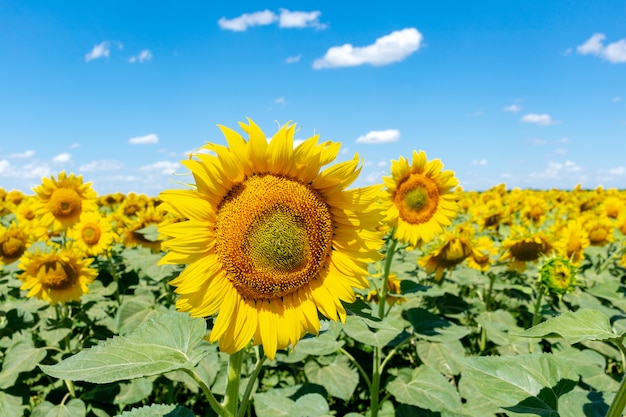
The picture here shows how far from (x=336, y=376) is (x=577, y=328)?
2.32 meters

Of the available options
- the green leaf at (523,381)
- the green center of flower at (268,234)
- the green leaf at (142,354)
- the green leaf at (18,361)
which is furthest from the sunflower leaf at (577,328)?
the green leaf at (18,361)

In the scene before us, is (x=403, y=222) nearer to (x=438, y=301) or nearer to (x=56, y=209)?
(x=438, y=301)

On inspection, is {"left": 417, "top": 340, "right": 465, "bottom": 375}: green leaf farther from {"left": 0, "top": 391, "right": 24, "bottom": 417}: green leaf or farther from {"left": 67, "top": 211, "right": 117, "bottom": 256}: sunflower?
{"left": 67, "top": 211, "right": 117, "bottom": 256}: sunflower

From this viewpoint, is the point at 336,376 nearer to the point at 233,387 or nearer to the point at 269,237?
the point at 233,387

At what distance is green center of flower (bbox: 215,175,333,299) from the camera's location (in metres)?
1.72

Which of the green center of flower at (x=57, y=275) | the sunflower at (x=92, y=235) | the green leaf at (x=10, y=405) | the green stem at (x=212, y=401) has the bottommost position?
the green leaf at (x=10, y=405)

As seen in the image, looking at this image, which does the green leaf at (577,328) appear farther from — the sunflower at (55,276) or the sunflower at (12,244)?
the sunflower at (12,244)

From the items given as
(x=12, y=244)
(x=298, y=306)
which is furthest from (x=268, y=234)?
(x=12, y=244)

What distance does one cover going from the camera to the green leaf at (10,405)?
346 centimetres

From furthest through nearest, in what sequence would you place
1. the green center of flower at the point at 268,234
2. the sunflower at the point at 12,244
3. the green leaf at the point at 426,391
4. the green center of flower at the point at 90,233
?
1. the green center of flower at the point at 90,233
2. the sunflower at the point at 12,244
3. the green leaf at the point at 426,391
4. the green center of flower at the point at 268,234

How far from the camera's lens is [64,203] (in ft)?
18.9

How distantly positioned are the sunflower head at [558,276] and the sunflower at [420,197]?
84 cm

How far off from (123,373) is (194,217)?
0.56 m

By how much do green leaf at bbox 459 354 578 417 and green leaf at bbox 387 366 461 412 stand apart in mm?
949
